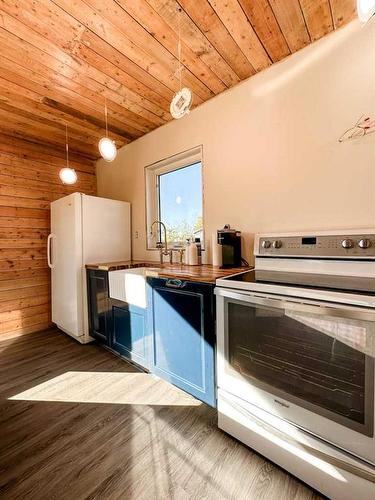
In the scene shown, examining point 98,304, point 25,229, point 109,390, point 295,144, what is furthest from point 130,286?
point 25,229

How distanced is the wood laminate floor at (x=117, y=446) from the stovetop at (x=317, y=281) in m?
0.92

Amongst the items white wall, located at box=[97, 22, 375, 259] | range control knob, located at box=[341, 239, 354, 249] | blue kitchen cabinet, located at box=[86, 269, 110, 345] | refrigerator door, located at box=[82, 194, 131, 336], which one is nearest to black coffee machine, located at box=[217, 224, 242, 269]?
white wall, located at box=[97, 22, 375, 259]

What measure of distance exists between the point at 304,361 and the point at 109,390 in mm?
1473

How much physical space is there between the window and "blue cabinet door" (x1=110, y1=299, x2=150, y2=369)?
37.1 inches

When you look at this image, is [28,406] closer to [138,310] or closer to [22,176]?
[138,310]

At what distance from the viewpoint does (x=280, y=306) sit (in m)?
1.11

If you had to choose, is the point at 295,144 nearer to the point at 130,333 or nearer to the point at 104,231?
the point at 130,333

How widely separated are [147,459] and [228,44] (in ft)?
8.49

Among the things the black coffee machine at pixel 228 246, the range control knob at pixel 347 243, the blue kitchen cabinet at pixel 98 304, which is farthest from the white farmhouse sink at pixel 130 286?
the range control knob at pixel 347 243

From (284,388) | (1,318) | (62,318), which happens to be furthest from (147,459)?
(1,318)

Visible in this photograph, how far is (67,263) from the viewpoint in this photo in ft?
8.78

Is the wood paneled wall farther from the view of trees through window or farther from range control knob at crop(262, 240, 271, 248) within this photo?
range control knob at crop(262, 240, 271, 248)

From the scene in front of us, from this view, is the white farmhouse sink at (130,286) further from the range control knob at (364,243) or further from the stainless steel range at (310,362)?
the range control knob at (364,243)

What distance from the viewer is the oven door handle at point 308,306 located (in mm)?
905
